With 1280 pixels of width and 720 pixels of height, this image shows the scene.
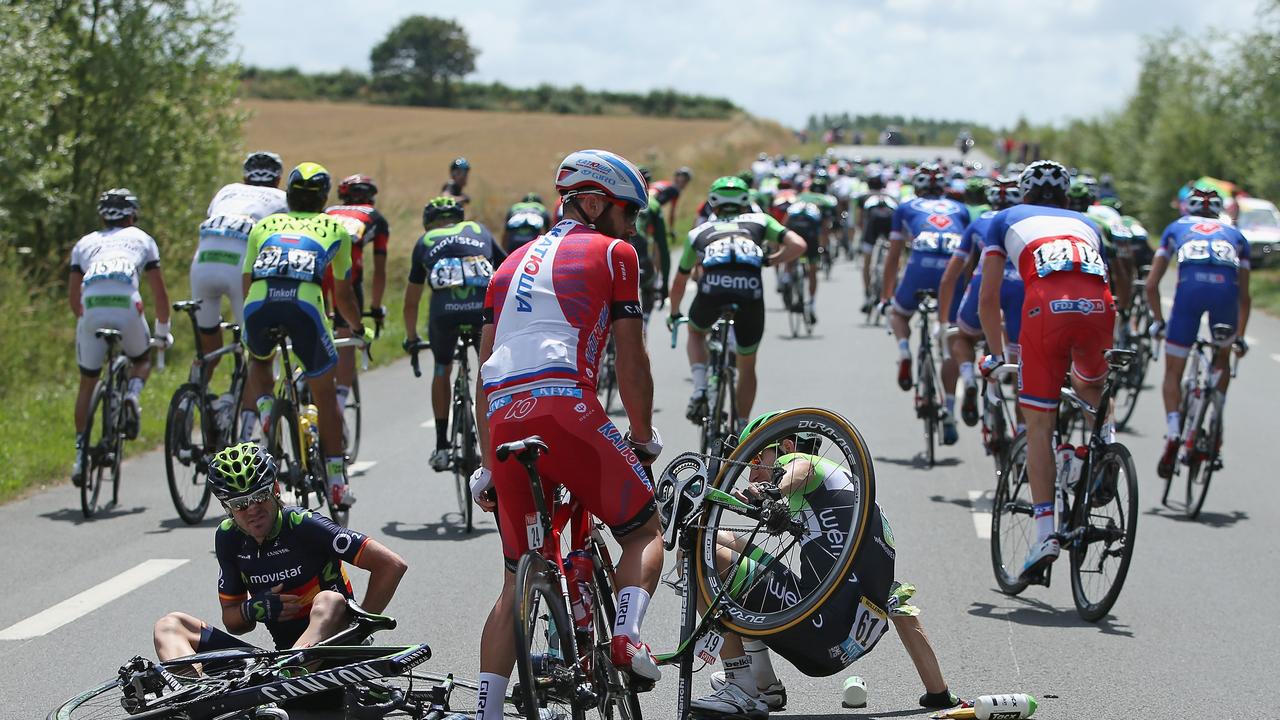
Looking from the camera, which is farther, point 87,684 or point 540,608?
point 87,684

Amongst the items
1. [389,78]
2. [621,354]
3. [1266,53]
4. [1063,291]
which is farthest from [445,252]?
[389,78]

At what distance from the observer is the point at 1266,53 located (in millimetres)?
35906

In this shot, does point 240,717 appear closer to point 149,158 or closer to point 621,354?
point 621,354

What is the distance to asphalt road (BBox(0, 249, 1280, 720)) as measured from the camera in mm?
6512

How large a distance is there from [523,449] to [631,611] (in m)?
0.66

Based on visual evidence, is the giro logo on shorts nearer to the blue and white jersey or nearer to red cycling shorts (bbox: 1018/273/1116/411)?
red cycling shorts (bbox: 1018/273/1116/411)

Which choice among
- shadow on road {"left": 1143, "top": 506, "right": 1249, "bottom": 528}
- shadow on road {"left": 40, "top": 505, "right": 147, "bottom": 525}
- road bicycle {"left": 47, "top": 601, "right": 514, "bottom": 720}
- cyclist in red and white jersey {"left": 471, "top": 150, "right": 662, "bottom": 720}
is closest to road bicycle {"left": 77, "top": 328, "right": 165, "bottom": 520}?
shadow on road {"left": 40, "top": 505, "right": 147, "bottom": 525}

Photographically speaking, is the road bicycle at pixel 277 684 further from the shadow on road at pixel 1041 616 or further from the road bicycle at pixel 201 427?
the road bicycle at pixel 201 427

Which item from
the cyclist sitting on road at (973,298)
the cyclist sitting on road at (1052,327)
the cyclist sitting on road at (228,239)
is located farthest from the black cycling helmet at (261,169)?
the cyclist sitting on road at (1052,327)

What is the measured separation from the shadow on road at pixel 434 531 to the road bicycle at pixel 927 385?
3.91 meters

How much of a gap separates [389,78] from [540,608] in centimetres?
12574

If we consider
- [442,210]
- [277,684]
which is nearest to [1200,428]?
[442,210]

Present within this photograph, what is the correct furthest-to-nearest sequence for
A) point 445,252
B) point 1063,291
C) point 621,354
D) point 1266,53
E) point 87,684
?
point 1266,53 < point 445,252 < point 1063,291 < point 87,684 < point 621,354

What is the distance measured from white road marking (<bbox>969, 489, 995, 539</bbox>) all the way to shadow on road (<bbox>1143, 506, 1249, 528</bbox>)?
1.10 m
